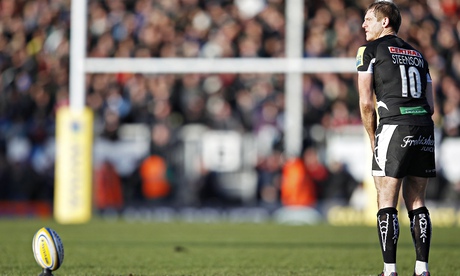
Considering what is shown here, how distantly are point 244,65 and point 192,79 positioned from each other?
288cm

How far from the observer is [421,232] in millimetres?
6074

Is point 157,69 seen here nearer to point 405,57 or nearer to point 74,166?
point 74,166

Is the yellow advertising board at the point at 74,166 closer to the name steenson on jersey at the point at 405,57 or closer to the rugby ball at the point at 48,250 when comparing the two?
the rugby ball at the point at 48,250

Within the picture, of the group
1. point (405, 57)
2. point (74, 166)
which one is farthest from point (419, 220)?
point (74, 166)

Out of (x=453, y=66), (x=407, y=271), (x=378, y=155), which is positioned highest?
(x=453, y=66)

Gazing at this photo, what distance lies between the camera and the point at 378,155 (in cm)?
596

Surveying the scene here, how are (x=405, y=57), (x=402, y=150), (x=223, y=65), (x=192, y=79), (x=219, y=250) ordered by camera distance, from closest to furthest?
(x=402, y=150) < (x=405, y=57) < (x=219, y=250) < (x=223, y=65) < (x=192, y=79)

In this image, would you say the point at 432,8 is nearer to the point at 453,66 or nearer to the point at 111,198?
the point at 453,66

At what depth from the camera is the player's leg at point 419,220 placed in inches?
238

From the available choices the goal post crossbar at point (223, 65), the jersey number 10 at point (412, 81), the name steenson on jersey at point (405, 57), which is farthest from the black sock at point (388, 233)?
the goal post crossbar at point (223, 65)

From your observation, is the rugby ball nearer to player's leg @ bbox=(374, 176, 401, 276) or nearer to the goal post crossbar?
player's leg @ bbox=(374, 176, 401, 276)

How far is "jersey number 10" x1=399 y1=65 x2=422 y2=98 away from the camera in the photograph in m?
5.95

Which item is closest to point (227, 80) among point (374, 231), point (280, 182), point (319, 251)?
point (280, 182)

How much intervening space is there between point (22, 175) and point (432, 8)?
28.3 feet
